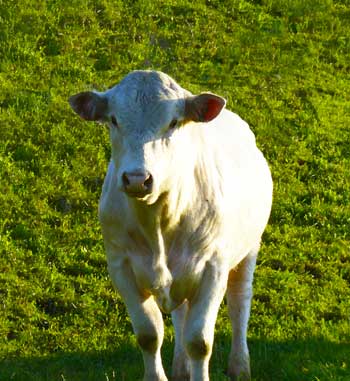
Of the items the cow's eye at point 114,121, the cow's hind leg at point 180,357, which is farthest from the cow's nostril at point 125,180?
the cow's hind leg at point 180,357

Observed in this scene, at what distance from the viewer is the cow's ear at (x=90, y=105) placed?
7230 mm

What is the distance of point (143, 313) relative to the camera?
25.4 feet

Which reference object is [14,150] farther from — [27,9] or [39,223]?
[27,9]

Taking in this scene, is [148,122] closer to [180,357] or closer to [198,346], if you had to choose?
[198,346]

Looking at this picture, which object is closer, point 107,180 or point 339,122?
point 107,180

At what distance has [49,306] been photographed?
10875 mm

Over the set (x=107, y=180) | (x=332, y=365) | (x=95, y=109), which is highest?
(x=95, y=109)

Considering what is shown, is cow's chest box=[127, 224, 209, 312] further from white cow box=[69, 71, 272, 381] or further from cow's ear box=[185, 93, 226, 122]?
cow's ear box=[185, 93, 226, 122]

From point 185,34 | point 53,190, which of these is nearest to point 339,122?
point 185,34

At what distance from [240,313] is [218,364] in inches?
18.3

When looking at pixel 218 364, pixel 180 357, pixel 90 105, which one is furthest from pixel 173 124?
pixel 218 364

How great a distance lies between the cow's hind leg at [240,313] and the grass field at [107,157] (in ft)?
0.45

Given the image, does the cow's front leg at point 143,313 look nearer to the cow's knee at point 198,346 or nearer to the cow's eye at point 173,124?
the cow's knee at point 198,346

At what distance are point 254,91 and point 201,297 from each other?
8.80m
